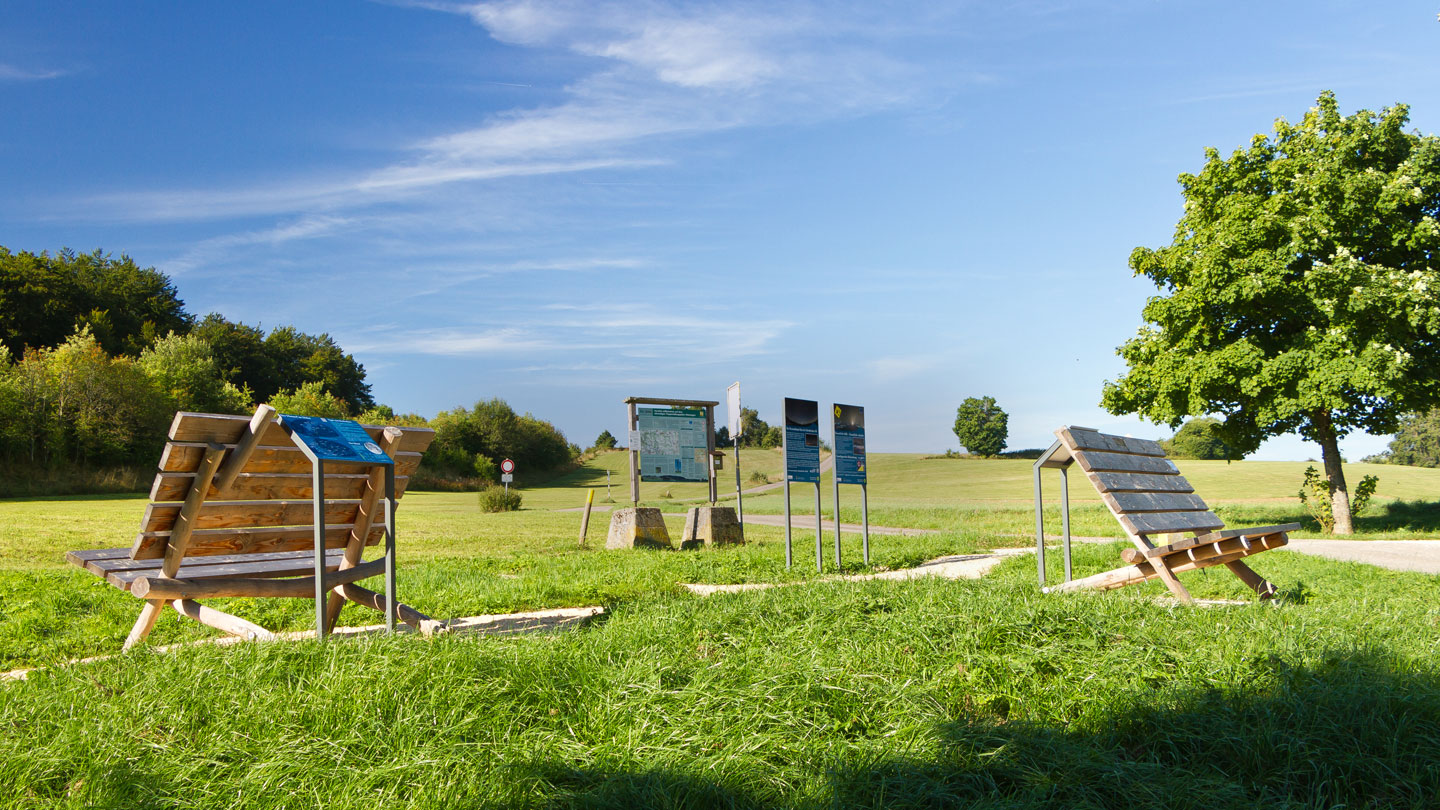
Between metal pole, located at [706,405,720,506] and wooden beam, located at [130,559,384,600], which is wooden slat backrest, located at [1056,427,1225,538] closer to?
wooden beam, located at [130,559,384,600]

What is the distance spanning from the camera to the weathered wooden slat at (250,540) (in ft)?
15.7

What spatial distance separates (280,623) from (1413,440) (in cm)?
9031

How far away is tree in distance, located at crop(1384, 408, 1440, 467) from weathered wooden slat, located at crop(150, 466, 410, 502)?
83235 mm

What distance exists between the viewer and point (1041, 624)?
4.29 meters

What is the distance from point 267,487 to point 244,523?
271 mm

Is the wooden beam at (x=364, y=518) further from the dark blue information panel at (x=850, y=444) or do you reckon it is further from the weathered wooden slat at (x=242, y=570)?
the dark blue information panel at (x=850, y=444)

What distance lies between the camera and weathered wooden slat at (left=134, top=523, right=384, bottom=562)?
4.80 m

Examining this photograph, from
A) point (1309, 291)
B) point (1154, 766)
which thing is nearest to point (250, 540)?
point (1154, 766)

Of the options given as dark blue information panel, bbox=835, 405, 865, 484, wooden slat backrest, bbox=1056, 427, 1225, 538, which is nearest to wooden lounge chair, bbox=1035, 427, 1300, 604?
wooden slat backrest, bbox=1056, 427, 1225, 538

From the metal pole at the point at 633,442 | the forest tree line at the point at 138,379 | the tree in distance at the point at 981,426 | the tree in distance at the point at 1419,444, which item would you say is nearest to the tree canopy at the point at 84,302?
the forest tree line at the point at 138,379

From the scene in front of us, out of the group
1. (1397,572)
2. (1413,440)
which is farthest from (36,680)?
(1413,440)

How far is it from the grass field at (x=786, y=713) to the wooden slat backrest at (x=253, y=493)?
917mm

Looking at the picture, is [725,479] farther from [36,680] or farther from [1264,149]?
[36,680]

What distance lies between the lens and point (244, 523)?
5043 millimetres
